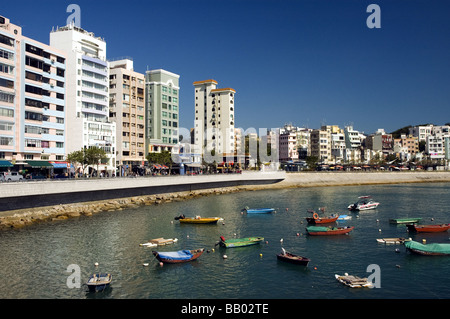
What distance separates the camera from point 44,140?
264 feet

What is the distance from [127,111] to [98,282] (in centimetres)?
8698

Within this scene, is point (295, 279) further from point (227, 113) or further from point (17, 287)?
point (227, 113)

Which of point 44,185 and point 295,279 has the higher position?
point 44,185

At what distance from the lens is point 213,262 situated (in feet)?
110

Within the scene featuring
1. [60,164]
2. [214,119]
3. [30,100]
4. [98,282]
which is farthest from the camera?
[214,119]

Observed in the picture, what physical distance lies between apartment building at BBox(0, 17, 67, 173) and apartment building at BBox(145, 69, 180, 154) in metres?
33.5

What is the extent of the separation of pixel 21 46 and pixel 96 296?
67593mm

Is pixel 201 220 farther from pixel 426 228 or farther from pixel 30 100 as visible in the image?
pixel 30 100

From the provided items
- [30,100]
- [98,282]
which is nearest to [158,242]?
[98,282]

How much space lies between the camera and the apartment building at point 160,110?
11644 cm

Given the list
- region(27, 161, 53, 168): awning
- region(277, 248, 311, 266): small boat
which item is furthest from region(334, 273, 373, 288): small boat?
region(27, 161, 53, 168): awning

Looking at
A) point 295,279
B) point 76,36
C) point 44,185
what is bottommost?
point 295,279

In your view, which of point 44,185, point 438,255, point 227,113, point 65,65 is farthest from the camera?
point 227,113
